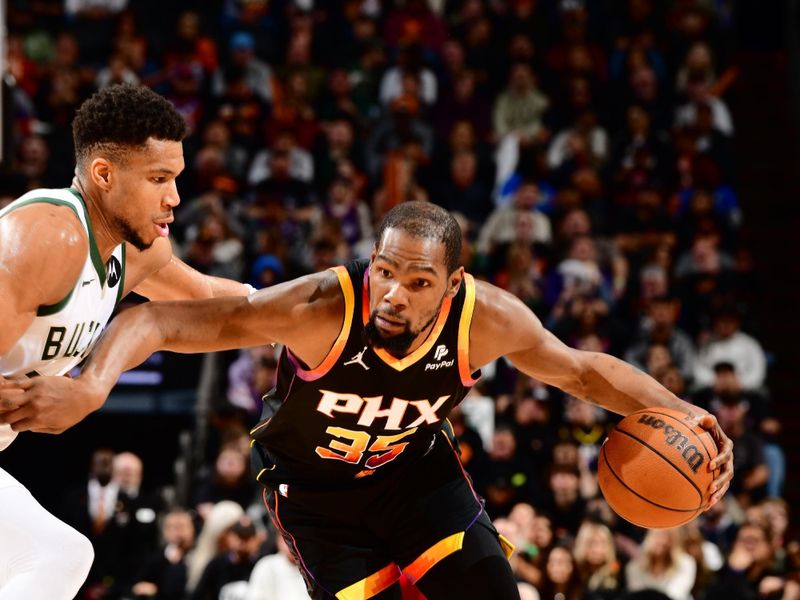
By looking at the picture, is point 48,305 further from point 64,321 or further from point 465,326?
point 465,326

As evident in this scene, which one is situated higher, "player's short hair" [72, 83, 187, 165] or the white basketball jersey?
"player's short hair" [72, 83, 187, 165]

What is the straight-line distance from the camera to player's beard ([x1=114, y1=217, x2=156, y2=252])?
3.61 meters

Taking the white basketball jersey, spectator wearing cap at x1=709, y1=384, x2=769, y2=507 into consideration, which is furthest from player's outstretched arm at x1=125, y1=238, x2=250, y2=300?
spectator wearing cap at x1=709, y1=384, x2=769, y2=507

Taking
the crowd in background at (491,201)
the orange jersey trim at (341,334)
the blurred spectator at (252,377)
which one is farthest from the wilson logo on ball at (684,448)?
the blurred spectator at (252,377)

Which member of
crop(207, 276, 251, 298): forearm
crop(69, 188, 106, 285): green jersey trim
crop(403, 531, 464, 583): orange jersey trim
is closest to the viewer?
crop(69, 188, 106, 285): green jersey trim

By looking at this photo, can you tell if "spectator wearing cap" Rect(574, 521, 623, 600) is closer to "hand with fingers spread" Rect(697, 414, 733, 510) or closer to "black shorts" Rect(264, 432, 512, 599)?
"black shorts" Rect(264, 432, 512, 599)

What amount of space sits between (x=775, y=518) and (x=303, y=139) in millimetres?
5513

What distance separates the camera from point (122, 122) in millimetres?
3570

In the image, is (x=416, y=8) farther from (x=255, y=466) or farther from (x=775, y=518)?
(x=255, y=466)

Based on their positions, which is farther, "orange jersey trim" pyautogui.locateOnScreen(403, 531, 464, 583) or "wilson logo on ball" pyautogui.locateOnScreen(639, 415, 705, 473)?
"orange jersey trim" pyautogui.locateOnScreen(403, 531, 464, 583)

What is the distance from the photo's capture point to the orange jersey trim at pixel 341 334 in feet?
12.6

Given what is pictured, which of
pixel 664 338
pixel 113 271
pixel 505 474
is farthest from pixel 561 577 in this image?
pixel 113 271

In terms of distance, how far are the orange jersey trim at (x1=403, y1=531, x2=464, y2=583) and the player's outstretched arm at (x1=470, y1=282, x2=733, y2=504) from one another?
602 millimetres

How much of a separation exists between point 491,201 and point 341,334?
7.28 m
